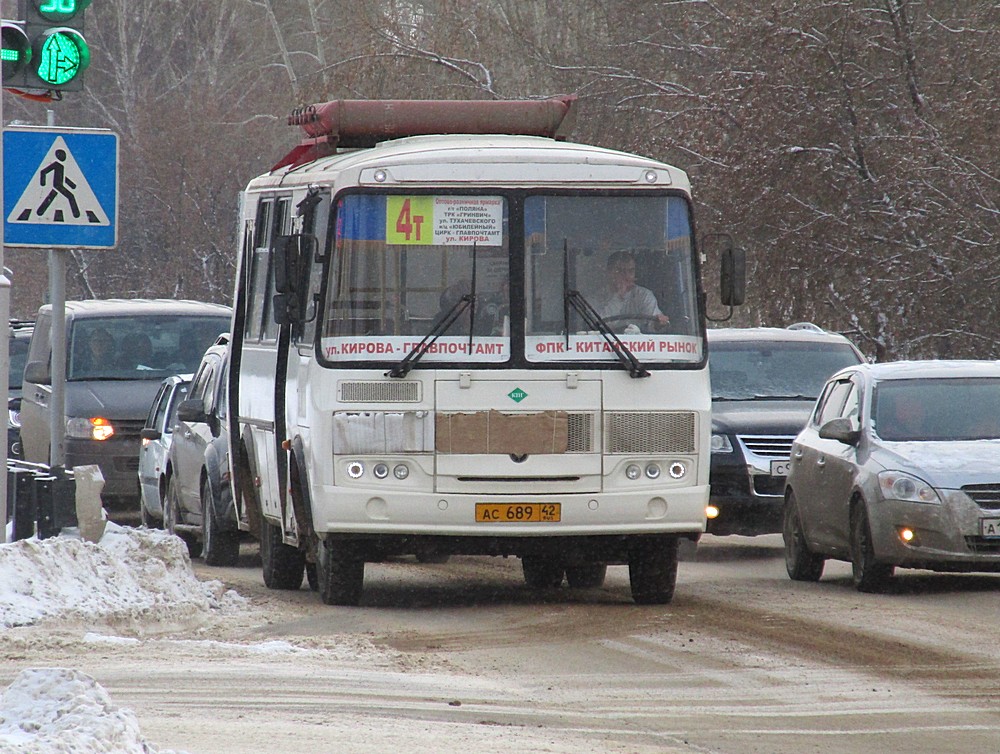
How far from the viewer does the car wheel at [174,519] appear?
18531mm

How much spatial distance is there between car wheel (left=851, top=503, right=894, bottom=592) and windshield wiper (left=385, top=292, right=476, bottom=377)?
10.9 feet

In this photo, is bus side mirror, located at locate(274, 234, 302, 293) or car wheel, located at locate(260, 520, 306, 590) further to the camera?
car wheel, located at locate(260, 520, 306, 590)

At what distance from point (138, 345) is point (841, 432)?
993cm

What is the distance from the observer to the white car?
19.2 m

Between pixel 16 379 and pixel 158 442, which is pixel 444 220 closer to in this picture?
pixel 158 442

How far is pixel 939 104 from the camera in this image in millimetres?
25875

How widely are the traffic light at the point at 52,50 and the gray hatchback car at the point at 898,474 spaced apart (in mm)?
5625

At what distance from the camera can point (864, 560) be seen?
14.1m

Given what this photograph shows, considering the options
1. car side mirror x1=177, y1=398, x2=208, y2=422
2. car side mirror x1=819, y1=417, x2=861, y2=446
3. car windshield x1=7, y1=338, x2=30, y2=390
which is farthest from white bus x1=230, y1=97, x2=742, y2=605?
car windshield x1=7, y1=338, x2=30, y2=390

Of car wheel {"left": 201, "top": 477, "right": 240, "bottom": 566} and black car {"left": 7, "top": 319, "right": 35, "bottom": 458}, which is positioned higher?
black car {"left": 7, "top": 319, "right": 35, "bottom": 458}

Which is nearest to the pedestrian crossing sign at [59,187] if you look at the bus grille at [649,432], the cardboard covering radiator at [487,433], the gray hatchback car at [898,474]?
Answer: the cardboard covering radiator at [487,433]

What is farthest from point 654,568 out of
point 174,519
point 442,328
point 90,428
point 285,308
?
point 90,428

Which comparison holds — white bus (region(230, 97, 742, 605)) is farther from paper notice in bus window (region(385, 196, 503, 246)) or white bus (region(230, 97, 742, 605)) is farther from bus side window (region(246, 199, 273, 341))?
bus side window (region(246, 199, 273, 341))

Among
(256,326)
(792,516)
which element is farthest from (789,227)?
(256,326)
